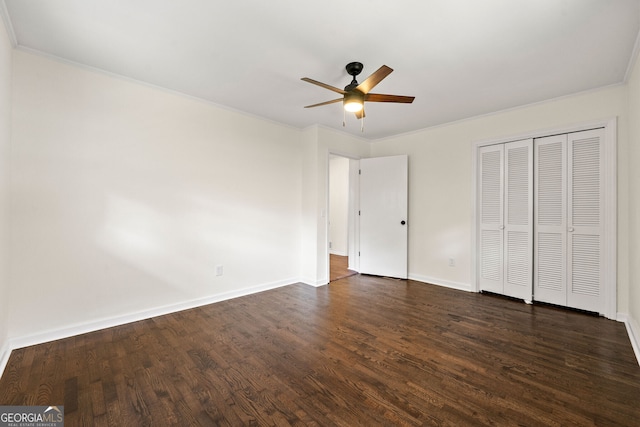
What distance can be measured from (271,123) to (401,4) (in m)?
2.60

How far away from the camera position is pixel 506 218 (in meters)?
3.70

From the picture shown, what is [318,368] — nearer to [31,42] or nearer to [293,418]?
[293,418]

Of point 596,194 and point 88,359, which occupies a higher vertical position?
point 596,194

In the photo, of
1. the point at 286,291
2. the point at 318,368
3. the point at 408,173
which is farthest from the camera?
the point at 408,173

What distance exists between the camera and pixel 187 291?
3.25 m

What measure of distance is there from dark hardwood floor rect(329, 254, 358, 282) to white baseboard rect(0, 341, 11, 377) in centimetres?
355

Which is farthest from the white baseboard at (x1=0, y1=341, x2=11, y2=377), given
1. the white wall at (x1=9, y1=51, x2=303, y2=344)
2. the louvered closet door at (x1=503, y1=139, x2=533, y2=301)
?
the louvered closet door at (x1=503, y1=139, x2=533, y2=301)

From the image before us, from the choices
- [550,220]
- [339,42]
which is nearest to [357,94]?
[339,42]

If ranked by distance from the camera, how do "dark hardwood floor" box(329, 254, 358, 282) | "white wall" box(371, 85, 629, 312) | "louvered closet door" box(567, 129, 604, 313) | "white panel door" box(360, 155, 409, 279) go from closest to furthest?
1. "white wall" box(371, 85, 629, 312)
2. "louvered closet door" box(567, 129, 604, 313)
3. "white panel door" box(360, 155, 409, 279)
4. "dark hardwood floor" box(329, 254, 358, 282)

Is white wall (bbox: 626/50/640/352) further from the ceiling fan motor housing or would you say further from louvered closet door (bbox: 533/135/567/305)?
the ceiling fan motor housing

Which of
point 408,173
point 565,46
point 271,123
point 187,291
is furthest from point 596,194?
point 187,291

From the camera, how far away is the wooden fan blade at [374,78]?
198 centimetres

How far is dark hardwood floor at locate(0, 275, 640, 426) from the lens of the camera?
5.29 ft

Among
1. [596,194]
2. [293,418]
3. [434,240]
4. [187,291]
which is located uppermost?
[596,194]
